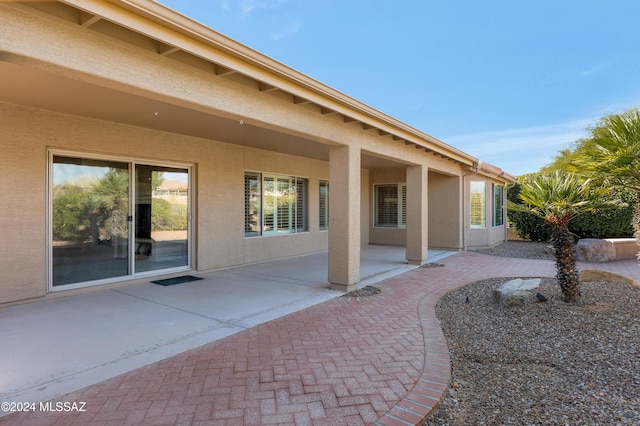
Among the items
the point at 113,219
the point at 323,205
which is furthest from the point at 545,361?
the point at 323,205

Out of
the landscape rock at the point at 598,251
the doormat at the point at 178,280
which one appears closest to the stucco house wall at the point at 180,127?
the doormat at the point at 178,280

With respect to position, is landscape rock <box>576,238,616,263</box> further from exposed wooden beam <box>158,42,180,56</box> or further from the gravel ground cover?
exposed wooden beam <box>158,42,180,56</box>

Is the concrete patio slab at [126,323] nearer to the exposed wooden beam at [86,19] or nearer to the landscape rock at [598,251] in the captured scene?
the exposed wooden beam at [86,19]

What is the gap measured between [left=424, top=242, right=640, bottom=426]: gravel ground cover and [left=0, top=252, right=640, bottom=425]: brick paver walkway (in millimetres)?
304

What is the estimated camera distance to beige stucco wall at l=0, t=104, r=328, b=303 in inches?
224

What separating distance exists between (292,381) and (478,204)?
12.9 metres

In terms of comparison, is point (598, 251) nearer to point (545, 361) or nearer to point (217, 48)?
point (545, 361)

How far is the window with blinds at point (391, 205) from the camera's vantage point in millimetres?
14648

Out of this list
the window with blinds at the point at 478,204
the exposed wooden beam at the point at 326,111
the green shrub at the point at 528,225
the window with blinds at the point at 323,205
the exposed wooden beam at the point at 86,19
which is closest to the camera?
the exposed wooden beam at the point at 86,19

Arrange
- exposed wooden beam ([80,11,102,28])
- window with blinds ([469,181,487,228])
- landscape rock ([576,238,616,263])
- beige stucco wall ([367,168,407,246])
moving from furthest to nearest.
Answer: beige stucco wall ([367,168,407,246]) < window with blinds ([469,181,487,228]) < landscape rock ([576,238,616,263]) < exposed wooden beam ([80,11,102,28])

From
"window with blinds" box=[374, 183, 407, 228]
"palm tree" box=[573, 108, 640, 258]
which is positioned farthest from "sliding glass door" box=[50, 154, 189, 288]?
"window with blinds" box=[374, 183, 407, 228]

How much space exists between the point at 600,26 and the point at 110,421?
22.4 metres

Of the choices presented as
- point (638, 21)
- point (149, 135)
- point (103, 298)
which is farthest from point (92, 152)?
point (638, 21)

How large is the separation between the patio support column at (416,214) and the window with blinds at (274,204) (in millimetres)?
3674
